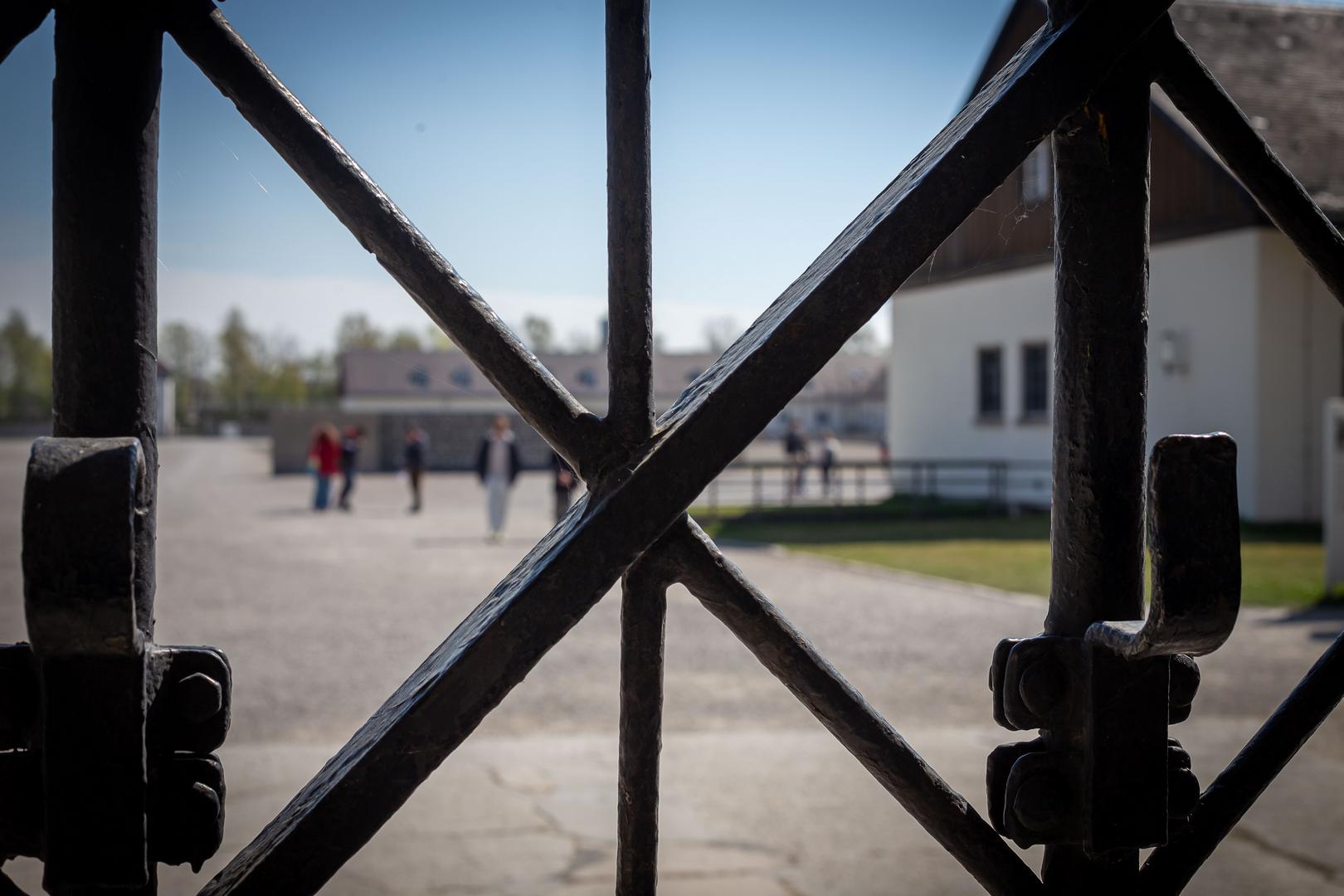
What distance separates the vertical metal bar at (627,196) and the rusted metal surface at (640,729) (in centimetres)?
16

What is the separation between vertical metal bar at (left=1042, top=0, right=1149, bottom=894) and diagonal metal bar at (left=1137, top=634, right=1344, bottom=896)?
5 cm

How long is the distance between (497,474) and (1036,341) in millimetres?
10788

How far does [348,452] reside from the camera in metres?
25.0

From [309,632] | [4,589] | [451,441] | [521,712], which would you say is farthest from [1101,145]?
[451,441]

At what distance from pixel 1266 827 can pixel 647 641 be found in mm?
4545

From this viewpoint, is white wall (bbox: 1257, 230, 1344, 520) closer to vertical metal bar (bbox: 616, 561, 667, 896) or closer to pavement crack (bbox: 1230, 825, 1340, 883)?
pavement crack (bbox: 1230, 825, 1340, 883)

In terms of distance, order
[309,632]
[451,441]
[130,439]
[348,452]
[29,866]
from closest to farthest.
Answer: [130,439], [29,866], [309,632], [348,452], [451,441]

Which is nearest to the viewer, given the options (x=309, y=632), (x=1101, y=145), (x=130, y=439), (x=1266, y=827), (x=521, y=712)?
(x=130, y=439)

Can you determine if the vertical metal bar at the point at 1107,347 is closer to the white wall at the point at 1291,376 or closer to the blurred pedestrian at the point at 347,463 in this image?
the white wall at the point at 1291,376

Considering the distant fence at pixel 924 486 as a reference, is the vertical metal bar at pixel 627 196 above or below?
above

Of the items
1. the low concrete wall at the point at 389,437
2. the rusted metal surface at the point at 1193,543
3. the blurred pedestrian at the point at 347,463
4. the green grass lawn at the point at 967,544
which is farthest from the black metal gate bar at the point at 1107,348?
the low concrete wall at the point at 389,437

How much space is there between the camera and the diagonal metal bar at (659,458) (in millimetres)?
876

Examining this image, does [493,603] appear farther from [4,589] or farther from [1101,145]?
[4,589]

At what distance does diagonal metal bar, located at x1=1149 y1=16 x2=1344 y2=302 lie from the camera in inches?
41.2
